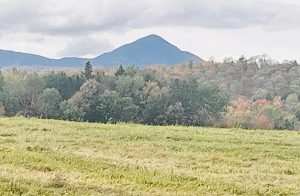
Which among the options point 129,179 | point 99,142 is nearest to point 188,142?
point 99,142

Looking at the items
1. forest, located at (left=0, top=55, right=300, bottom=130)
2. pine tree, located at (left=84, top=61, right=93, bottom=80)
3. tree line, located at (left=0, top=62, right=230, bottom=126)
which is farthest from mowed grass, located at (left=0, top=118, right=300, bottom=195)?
pine tree, located at (left=84, top=61, right=93, bottom=80)

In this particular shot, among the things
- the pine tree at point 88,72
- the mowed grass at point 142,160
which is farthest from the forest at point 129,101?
the mowed grass at point 142,160

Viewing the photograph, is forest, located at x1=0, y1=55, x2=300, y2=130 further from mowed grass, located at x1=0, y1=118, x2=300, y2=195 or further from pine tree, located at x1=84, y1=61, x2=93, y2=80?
mowed grass, located at x1=0, y1=118, x2=300, y2=195

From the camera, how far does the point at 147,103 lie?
55.7 meters

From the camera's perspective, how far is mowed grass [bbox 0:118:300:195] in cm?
743

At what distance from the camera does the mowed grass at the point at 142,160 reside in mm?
7430

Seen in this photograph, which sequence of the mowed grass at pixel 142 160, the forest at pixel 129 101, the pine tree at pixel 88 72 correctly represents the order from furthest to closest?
the pine tree at pixel 88 72 → the forest at pixel 129 101 → the mowed grass at pixel 142 160

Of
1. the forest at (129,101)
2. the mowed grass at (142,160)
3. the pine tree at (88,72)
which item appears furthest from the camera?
the pine tree at (88,72)

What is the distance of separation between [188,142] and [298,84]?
80.1 m

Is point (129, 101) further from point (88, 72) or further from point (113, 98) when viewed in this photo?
point (88, 72)

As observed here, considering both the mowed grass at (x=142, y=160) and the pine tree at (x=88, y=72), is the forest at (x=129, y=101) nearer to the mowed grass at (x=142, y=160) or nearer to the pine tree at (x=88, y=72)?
the pine tree at (x=88, y=72)

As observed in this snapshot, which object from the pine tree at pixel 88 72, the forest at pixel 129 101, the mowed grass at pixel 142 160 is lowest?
the forest at pixel 129 101

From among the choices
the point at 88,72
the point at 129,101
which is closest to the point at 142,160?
the point at 129,101

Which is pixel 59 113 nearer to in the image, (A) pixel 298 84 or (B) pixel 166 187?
(B) pixel 166 187
